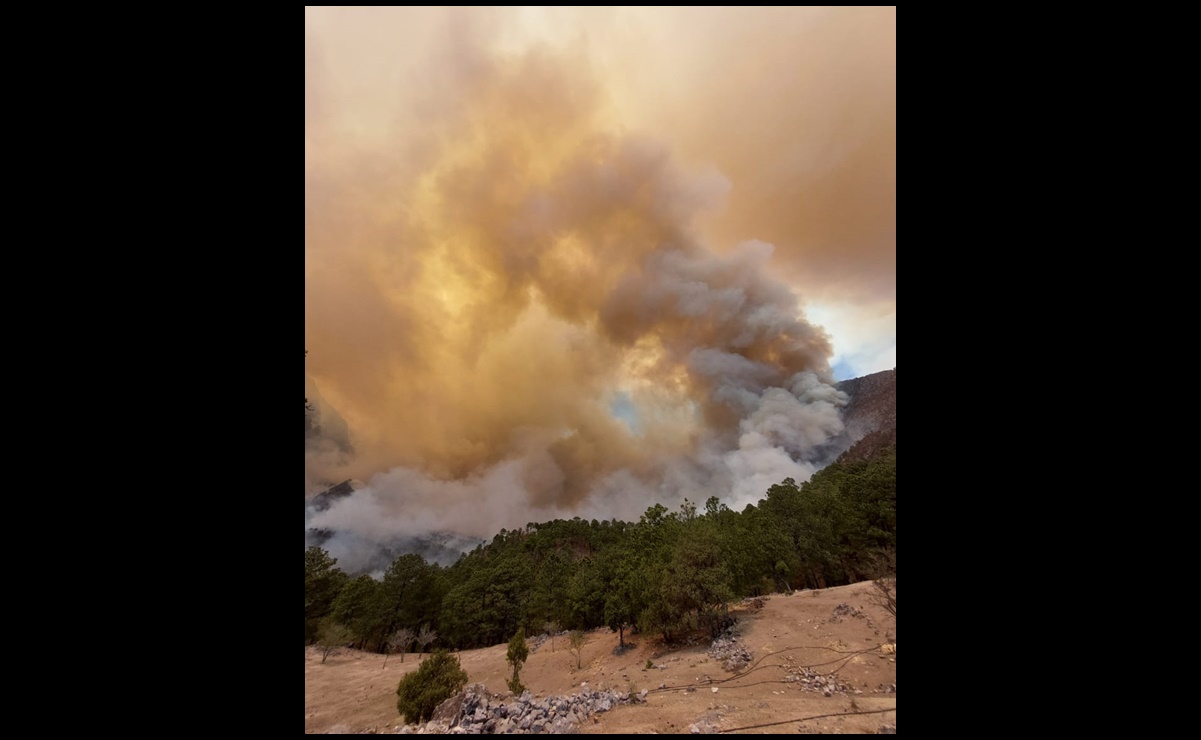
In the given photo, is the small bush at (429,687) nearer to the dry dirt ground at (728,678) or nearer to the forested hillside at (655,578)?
the dry dirt ground at (728,678)

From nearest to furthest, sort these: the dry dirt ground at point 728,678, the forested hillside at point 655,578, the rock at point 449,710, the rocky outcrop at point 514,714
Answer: the dry dirt ground at point 728,678
the rocky outcrop at point 514,714
the rock at point 449,710
the forested hillside at point 655,578

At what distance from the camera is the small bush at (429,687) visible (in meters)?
14.3

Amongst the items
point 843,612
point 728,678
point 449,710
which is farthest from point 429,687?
point 843,612

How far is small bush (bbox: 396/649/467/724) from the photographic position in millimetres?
14258

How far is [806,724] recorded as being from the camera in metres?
11.4

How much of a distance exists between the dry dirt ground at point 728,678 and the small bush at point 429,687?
316 cm

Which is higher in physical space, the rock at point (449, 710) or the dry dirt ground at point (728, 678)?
the rock at point (449, 710)

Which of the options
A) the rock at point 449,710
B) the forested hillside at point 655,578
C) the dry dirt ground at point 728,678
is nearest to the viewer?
the dry dirt ground at point 728,678

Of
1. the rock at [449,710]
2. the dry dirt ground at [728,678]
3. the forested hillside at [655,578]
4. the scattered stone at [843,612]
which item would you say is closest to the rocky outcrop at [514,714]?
the rock at [449,710]

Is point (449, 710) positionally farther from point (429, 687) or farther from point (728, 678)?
point (728, 678)

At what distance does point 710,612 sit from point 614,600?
799cm
